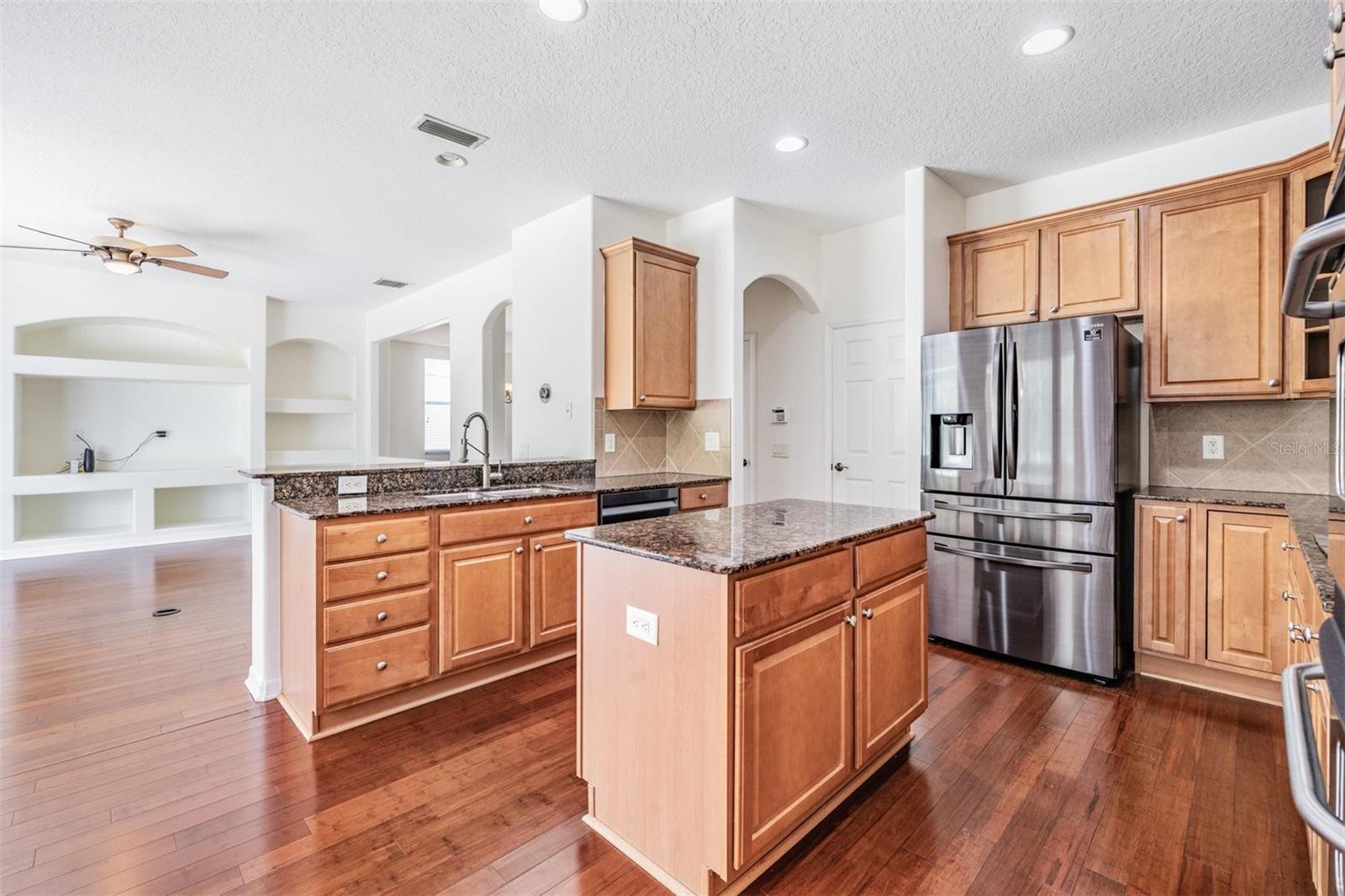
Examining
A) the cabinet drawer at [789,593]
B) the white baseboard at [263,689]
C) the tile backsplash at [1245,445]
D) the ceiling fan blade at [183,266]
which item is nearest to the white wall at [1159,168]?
the tile backsplash at [1245,445]

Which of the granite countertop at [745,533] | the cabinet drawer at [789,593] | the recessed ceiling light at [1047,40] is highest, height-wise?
the recessed ceiling light at [1047,40]

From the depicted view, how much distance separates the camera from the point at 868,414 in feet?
15.2

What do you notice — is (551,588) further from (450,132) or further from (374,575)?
(450,132)

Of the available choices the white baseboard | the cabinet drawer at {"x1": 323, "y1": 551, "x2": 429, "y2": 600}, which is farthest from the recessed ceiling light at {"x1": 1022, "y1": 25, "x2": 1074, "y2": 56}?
the white baseboard

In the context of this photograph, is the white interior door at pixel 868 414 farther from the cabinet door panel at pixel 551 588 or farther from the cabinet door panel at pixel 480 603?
the cabinet door panel at pixel 480 603

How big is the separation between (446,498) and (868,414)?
3101 mm

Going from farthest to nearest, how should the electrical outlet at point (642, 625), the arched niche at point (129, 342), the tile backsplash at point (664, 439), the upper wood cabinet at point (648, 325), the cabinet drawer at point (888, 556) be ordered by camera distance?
the arched niche at point (129, 342)
the tile backsplash at point (664, 439)
the upper wood cabinet at point (648, 325)
the cabinet drawer at point (888, 556)
the electrical outlet at point (642, 625)

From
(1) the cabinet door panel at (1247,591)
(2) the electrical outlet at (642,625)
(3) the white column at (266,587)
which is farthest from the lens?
(3) the white column at (266,587)

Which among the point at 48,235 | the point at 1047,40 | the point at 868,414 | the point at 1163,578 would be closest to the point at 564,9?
the point at 1047,40

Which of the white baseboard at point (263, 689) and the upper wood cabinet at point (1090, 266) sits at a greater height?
the upper wood cabinet at point (1090, 266)

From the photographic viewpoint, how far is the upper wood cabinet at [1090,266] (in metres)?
3.20

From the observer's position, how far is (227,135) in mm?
3156

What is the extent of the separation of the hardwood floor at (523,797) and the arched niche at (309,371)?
5414 millimetres

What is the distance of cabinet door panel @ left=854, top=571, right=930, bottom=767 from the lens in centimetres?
197
